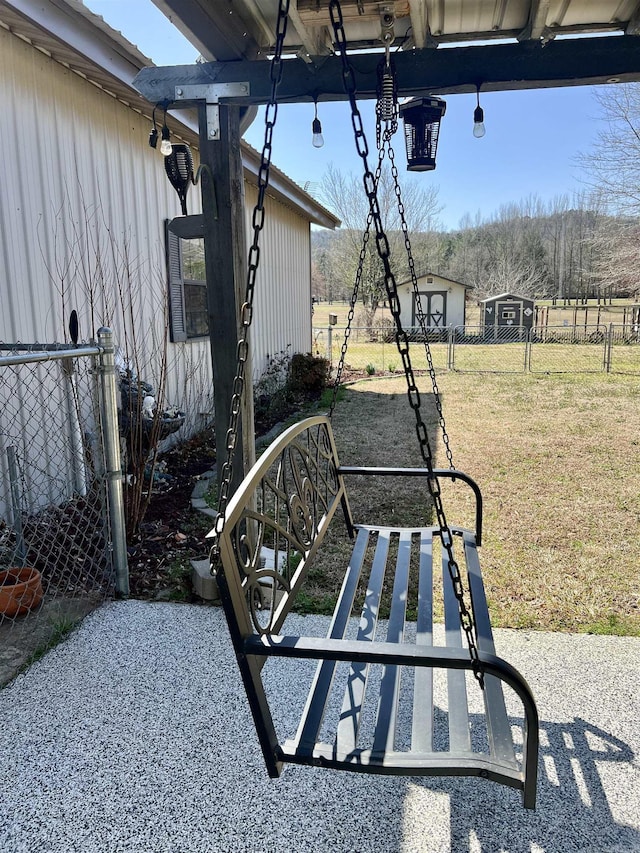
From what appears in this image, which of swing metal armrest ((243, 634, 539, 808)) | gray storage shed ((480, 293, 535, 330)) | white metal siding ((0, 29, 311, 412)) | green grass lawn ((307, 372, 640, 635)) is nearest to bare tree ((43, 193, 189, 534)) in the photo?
white metal siding ((0, 29, 311, 412))

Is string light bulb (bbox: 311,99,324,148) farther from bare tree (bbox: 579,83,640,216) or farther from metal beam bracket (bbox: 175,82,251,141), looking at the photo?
bare tree (bbox: 579,83,640,216)

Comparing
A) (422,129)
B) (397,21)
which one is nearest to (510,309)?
(422,129)

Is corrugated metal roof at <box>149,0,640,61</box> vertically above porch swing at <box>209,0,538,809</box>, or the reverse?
corrugated metal roof at <box>149,0,640,61</box>

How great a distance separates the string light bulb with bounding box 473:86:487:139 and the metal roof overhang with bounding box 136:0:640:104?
0.18 m

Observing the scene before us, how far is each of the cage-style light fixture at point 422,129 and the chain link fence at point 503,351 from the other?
26.8ft

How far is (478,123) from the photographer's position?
258 centimetres

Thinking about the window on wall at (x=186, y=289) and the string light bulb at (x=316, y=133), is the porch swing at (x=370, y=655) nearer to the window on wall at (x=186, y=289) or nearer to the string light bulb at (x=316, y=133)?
the string light bulb at (x=316, y=133)

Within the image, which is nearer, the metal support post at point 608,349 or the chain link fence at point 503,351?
the metal support post at point 608,349

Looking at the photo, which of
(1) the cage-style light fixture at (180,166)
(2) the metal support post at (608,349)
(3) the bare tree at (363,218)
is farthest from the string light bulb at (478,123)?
(3) the bare tree at (363,218)

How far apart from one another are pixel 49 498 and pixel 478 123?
10.7 ft

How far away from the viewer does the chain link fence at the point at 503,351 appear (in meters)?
13.3

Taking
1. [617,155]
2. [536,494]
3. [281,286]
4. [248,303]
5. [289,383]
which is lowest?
[536,494]

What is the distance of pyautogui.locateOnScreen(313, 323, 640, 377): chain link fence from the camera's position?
13273 mm

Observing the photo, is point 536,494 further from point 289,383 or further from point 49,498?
point 289,383
